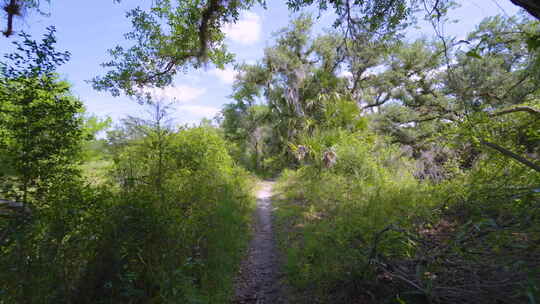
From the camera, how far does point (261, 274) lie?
176 inches

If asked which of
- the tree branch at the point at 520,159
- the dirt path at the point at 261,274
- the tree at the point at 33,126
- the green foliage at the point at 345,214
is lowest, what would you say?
the dirt path at the point at 261,274

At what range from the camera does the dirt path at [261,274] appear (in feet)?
12.2

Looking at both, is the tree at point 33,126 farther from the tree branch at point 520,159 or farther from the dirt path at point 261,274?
the tree branch at point 520,159

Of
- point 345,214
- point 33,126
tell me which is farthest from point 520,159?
point 33,126

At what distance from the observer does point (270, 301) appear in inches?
142

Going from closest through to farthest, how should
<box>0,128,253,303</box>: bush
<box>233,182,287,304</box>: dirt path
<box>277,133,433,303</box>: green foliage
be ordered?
<box>0,128,253,303</box>: bush, <box>277,133,433,303</box>: green foliage, <box>233,182,287,304</box>: dirt path

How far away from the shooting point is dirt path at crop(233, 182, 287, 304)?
12.2 feet

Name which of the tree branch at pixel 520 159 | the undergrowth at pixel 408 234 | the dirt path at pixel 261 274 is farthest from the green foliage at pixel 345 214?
the tree branch at pixel 520 159

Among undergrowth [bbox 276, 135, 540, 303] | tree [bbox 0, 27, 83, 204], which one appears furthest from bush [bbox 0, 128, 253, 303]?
undergrowth [bbox 276, 135, 540, 303]

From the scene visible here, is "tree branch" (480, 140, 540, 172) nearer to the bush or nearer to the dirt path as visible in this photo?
the dirt path

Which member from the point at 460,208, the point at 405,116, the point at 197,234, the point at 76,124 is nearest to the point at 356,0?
the point at 460,208

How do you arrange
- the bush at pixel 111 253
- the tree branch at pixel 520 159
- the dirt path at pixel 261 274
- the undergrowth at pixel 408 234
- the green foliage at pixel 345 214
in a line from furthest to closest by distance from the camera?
1. the dirt path at pixel 261 274
2. the green foliage at pixel 345 214
3. the bush at pixel 111 253
4. the undergrowth at pixel 408 234
5. the tree branch at pixel 520 159

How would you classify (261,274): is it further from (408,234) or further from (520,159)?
(520,159)

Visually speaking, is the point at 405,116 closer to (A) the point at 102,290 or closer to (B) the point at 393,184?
(B) the point at 393,184
